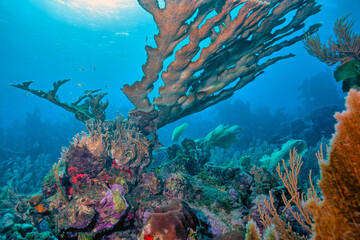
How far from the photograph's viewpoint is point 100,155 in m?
3.63

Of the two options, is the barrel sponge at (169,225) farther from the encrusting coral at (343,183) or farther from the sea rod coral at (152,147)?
the encrusting coral at (343,183)

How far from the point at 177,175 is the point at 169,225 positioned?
174 cm

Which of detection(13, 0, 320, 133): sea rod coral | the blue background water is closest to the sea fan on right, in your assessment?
detection(13, 0, 320, 133): sea rod coral

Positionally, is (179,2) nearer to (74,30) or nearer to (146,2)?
(146,2)

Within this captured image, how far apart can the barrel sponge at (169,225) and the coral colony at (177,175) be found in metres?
0.01

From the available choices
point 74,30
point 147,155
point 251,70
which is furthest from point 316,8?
point 74,30

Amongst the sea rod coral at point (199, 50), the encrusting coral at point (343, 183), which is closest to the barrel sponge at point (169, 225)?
the encrusting coral at point (343, 183)

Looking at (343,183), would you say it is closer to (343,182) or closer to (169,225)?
(343,182)

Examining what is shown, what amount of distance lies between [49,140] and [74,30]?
19.8 m

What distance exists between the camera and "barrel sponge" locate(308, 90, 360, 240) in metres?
0.86

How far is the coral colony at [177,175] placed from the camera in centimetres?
228

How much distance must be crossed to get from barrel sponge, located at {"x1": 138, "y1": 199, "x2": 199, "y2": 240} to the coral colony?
0.03 feet

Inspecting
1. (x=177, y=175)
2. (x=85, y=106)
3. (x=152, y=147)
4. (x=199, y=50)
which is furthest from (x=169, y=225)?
(x=85, y=106)

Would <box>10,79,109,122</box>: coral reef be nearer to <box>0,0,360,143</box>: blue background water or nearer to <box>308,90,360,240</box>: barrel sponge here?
<box>308,90,360,240</box>: barrel sponge
